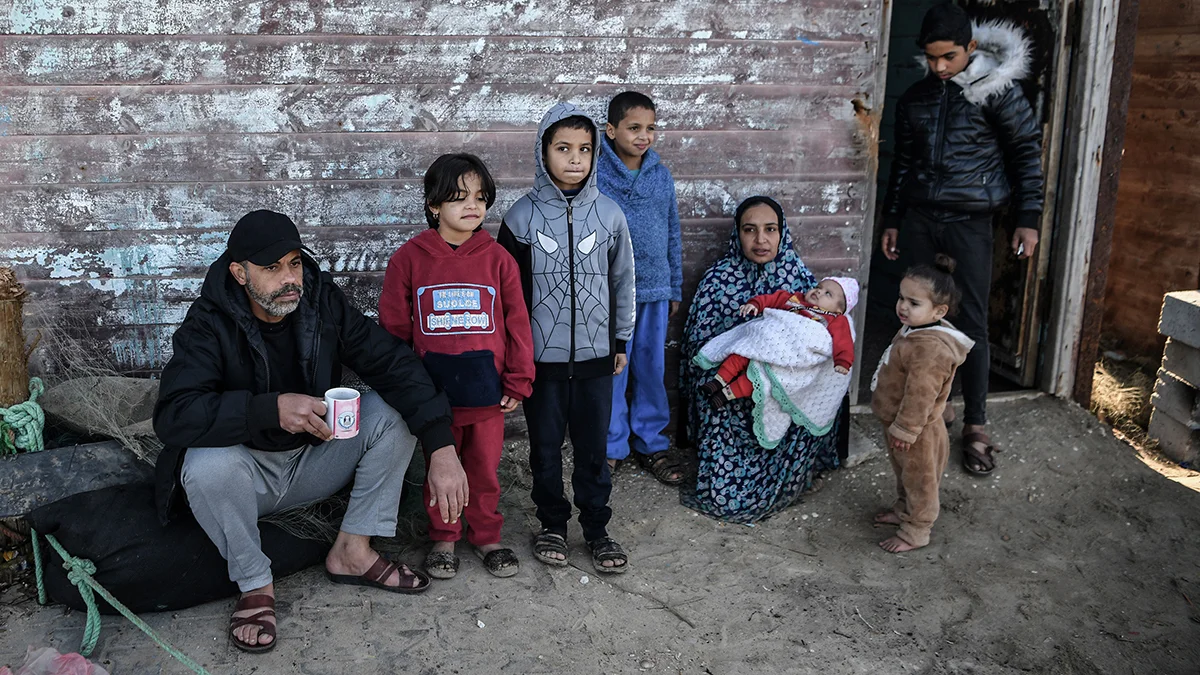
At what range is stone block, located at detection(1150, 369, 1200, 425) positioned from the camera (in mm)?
5266

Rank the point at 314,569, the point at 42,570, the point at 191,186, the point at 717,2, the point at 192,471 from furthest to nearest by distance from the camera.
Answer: the point at 717,2 < the point at 191,186 < the point at 314,569 < the point at 42,570 < the point at 192,471

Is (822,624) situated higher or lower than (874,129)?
lower

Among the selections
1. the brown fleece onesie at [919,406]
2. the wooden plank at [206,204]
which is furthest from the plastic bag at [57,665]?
the brown fleece onesie at [919,406]

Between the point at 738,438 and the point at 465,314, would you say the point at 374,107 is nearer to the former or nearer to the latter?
the point at 465,314

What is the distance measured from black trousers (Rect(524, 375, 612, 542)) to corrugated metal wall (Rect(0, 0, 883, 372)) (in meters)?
1.22

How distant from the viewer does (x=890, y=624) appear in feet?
12.1

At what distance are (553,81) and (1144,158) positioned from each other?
4.44 m

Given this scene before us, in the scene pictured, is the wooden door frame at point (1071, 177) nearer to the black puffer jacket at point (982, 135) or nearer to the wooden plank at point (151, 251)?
the black puffer jacket at point (982, 135)

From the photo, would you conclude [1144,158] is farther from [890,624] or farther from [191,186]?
[191,186]

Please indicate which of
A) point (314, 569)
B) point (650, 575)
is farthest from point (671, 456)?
point (314, 569)

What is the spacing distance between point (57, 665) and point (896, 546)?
10.3 feet

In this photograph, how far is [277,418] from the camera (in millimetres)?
3250

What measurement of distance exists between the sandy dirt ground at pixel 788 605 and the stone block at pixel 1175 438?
532 mm

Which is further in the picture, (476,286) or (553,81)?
(553,81)
